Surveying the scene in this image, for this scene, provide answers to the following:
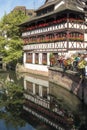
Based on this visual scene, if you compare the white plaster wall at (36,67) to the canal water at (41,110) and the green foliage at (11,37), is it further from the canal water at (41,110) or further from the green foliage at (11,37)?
the canal water at (41,110)

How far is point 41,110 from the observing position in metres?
24.8

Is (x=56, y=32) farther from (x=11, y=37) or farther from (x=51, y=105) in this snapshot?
(x=51, y=105)

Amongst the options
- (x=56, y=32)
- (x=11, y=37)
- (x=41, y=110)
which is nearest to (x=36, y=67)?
(x=56, y=32)

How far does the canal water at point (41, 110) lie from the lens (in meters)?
20.4

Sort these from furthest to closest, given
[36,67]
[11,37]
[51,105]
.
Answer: [11,37]
[36,67]
[51,105]

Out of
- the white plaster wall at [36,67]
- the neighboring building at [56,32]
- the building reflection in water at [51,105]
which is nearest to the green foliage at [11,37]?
the white plaster wall at [36,67]

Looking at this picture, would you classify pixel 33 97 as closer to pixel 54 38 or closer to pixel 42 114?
pixel 42 114

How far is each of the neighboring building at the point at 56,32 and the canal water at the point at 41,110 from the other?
35.5 feet

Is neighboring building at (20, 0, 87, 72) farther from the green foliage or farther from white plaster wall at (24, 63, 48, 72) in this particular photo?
the green foliage

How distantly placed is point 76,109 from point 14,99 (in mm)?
6772

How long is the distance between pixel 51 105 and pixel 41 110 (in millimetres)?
1832

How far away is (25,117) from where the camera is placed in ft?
73.9

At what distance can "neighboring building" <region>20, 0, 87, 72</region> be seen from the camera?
4294 cm

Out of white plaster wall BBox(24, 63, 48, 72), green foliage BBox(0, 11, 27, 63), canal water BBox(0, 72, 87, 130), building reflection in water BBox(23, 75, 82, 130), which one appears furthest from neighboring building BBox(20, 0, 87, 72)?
canal water BBox(0, 72, 87, 130)
